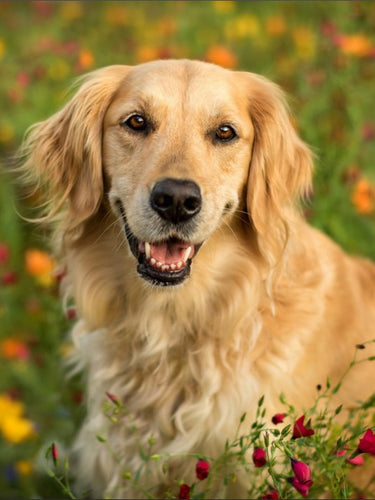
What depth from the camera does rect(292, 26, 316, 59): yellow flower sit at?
218 inches

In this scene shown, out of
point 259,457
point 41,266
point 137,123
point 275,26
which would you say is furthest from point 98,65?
point 259,457

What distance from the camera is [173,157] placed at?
8.84 feet

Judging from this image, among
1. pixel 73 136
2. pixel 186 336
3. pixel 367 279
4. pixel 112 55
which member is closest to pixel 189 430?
pixel 186 336

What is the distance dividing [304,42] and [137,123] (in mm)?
3234

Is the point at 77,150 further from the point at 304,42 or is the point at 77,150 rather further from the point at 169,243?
the point at 304,42

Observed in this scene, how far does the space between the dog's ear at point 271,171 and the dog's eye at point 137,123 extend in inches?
19.4

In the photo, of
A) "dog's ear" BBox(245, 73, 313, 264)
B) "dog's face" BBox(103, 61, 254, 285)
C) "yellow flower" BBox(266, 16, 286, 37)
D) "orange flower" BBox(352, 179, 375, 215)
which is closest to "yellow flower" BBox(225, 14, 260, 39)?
"yellow flower" BBox(266, 16, 286, 37)

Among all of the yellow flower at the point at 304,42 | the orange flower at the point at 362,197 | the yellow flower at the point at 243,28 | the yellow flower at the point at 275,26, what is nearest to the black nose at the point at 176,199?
the orange flower at the point at 362,197

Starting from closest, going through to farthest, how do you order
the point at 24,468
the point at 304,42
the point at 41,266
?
the point at 24,468
the point at 41,266
the point at 304,42

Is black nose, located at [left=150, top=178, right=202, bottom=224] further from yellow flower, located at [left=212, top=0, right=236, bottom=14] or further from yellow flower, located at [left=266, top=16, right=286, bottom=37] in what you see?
yellow flower, located at [left=212, top=0, right=236, bottom=14]

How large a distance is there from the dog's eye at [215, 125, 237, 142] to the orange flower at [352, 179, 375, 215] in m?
1.30

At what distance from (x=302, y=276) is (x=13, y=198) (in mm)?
2132

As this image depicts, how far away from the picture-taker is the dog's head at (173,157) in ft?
8.86

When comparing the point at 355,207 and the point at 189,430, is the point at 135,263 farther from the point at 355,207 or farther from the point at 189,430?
the point at 355,207
